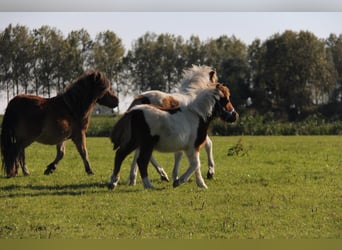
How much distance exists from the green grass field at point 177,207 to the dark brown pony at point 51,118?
2.08ft

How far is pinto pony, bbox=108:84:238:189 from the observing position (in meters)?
9.84

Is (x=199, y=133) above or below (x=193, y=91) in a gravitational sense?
below

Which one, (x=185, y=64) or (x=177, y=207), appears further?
(x=185, y=64)

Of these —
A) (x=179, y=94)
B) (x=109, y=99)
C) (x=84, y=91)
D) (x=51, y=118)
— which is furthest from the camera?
(x=109, y=99)

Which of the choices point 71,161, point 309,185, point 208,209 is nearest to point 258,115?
point 71,161

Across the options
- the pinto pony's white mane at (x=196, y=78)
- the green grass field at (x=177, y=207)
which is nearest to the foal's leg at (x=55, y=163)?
the green grass field at (x=177, y=207)

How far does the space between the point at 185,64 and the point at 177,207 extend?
711 cm

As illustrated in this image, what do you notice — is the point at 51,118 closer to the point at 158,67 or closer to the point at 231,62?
the point at 158,67

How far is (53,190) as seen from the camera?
397 inches

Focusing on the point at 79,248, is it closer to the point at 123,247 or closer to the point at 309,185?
the point at 123,247

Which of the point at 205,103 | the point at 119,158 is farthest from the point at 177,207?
the point at 205,103

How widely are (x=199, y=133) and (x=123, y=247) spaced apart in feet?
16.4

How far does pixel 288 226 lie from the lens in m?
7.20

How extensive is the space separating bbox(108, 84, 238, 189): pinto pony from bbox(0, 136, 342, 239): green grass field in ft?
1.70
